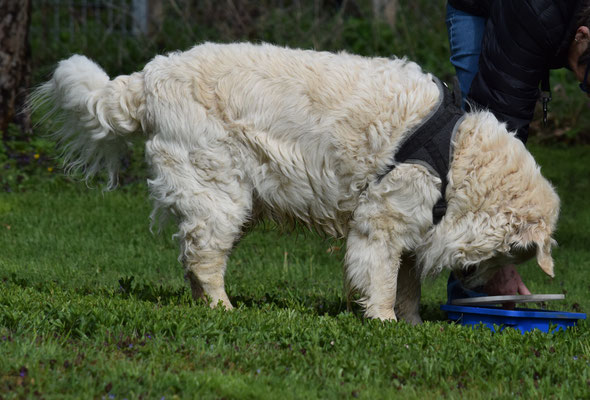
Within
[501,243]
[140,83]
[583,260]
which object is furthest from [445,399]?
[583,260]

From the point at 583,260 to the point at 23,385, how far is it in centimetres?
570

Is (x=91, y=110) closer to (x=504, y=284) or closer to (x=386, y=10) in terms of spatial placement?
(x=504, y=284)

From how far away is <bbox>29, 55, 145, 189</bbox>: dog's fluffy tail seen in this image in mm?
5070

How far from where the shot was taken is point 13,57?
388 inches

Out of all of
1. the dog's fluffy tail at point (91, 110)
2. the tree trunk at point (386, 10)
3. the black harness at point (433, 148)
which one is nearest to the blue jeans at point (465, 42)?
the black harness at point (433, 148)

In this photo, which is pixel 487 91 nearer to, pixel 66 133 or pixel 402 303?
pixel 402 303

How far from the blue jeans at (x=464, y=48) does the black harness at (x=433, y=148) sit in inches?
32.1

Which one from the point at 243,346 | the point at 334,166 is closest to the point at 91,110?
the point at 334,166

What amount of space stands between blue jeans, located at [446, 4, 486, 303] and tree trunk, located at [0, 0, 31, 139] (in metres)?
5.76

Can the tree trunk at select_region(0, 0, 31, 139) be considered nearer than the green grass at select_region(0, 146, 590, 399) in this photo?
No

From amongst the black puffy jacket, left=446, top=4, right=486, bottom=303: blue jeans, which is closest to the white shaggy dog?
the black puffy jacket

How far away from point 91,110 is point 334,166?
1.49 m

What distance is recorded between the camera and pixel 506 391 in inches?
141

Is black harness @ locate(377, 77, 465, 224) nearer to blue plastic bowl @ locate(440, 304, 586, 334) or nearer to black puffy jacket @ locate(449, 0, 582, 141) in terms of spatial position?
black puffy jacket @ locate(449, 0, 582, 141)
